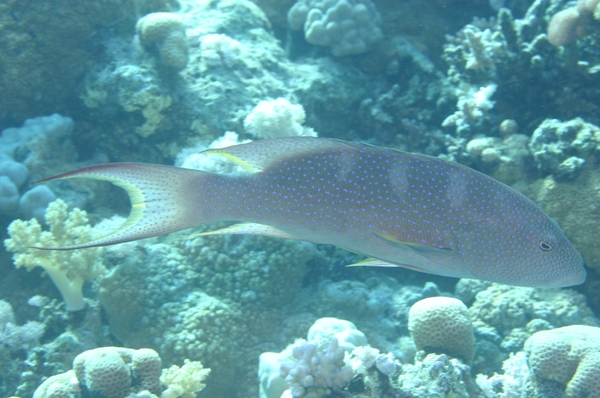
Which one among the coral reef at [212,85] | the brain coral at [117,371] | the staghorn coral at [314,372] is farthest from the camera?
the coral reef at [212,85]

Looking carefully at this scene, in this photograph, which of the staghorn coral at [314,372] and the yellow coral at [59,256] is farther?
the yellow coral at [59,256]

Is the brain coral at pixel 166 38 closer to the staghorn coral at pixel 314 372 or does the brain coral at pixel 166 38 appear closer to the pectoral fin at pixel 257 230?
the pectoral fin at pixel 257 230

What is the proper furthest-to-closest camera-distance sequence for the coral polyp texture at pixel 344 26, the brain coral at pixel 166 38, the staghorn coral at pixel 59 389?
the coral polyp texture at pixel 344 26, the brain coral at pixel 166 38, the staghorn coral at pixel 59 389

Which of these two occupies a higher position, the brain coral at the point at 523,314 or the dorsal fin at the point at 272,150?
the dorsal fin at the point at 272,150

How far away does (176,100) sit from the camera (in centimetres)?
555

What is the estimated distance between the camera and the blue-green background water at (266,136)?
4250 millimetres

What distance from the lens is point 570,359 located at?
10.7ft

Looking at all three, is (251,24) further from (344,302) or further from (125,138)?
(344,302)

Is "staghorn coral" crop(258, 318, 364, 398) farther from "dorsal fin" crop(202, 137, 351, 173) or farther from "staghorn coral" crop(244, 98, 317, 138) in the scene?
"staghorn coral" crop(244, 98, 317, 138)

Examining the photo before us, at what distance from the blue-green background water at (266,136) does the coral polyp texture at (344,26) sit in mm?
33

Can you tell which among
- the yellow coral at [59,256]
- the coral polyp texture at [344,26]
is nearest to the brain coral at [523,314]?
the yellow coral at [59,256]

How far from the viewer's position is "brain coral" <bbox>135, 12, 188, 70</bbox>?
5566mm

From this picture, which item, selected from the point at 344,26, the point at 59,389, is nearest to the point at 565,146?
the point at 344,26

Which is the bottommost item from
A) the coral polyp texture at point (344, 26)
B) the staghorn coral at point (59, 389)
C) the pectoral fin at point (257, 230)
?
the staghorn coral at point (59, 389)
